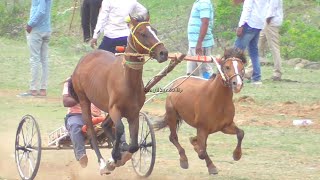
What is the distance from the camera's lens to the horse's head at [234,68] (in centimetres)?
912

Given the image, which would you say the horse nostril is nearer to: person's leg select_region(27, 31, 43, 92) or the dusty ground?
the dusty ground

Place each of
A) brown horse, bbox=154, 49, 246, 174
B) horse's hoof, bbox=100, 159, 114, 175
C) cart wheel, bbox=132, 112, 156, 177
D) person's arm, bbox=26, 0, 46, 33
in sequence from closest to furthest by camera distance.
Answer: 1. horse's hoof, bbox=100, 159, 114, 175
2. brown horse, bbox=154, 49, 246, 174
3. cart wheel, bbox=132, 112, 156, 177
4. person's arm, bbox=26, 0, 46, 33

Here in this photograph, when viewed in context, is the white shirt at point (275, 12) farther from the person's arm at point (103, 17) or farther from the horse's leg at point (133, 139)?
the horse's leg at point (133, 139)

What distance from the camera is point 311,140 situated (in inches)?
478

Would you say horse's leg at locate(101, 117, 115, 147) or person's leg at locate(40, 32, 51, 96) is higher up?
horse's leg at locate(101, 117, 115, 147)

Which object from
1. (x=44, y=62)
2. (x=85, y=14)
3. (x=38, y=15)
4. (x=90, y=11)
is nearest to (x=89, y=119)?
(x=38, y=15)

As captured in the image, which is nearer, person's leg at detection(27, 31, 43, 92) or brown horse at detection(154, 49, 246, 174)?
brown horse at detection(154, 49, 246, 174)

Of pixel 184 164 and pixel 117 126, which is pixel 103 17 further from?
pixel 117 126

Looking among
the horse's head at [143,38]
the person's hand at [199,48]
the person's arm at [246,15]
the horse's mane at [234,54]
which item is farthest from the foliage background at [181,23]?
the horse's head at [143,38]

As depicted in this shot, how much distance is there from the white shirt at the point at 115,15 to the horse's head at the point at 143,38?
4.19 metres

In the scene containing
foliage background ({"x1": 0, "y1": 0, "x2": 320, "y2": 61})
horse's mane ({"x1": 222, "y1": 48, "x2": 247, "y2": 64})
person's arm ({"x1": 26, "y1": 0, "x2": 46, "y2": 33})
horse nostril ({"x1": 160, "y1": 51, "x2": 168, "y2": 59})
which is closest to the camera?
horse nostril ({"x1": 160, "y1": 51, "x2": 168, "y2": 59})

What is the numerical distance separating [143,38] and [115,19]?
4.44 meters

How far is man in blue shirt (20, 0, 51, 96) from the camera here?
15.8m

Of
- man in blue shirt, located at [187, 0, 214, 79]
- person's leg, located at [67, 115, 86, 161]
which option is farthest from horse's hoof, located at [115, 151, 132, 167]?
man in blue shirt, located at [187, 0, 214, 79]
